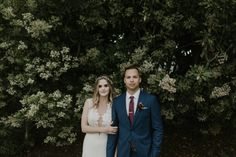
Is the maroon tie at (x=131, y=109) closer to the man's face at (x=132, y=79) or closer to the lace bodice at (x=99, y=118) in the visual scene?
the man's face at (x=132, y=79)

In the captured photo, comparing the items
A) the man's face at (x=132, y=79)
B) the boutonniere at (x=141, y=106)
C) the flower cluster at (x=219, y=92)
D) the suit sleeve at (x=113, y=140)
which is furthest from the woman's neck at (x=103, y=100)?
the flower cluster at (x=219, y=92)

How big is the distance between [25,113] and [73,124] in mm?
905

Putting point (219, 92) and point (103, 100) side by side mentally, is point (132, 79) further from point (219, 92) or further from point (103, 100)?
point (219, 92)

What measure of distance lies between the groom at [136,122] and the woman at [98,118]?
2.96ft

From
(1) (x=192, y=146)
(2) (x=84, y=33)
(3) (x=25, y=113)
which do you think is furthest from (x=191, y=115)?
(3) (x=25, y=113)

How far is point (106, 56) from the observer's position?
7980 millimetres

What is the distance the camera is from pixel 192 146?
9273mm

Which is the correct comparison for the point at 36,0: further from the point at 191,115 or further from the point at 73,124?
the point at 191,115

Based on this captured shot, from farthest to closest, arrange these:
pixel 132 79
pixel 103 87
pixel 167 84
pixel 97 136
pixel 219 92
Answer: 1. pixel 219 92
2. pixel 167 84
3. pixel 97 136
4. pixel 103 87
5. pixel 132 79

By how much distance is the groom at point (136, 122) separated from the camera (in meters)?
4.40

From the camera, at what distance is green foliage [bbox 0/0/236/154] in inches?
283

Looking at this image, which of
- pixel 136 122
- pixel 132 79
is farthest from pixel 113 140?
pixel 132 79

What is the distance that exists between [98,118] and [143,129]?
1198 mm

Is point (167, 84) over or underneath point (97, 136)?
over
